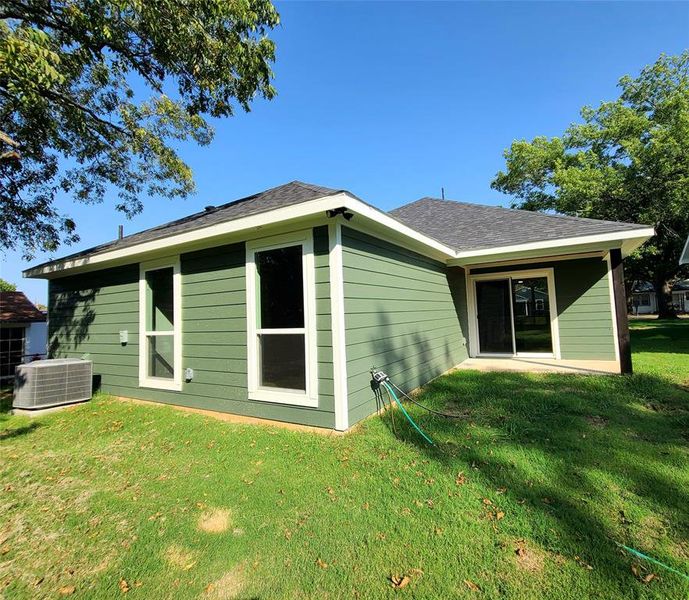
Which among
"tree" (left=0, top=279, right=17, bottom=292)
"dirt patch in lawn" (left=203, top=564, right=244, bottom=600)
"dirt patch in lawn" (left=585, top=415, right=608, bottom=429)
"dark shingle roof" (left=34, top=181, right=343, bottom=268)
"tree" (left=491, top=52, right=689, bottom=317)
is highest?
"tree" (left=491, top=52, right=689, bottom=317)

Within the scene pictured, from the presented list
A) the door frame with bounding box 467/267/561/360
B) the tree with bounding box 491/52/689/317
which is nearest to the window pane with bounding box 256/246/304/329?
the door frame with bounding box 467/267/561/360

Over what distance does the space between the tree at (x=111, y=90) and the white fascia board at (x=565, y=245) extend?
5.01m

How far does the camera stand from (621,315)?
6.27 metres

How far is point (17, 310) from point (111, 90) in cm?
1115

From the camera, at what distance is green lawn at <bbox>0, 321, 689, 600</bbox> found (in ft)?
6.10

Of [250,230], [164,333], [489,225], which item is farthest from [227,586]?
[489,225]

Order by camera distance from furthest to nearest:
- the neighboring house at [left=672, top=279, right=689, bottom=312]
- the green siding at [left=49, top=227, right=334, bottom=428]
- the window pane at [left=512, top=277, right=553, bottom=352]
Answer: the neighboring house at [left=672, top=279, right=689, bottom=312]
the window pane at [left=512, top=277, right=553, bottom=352]
the green siding at [left=49, top=227, right=334, bottom=428]

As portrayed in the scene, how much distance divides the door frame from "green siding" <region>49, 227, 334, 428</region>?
6007mm

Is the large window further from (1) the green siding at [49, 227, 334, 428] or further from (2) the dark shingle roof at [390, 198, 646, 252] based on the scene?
(2) the dark shingle roof at [390, 198, 646, 252]

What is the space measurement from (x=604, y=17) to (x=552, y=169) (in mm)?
13963

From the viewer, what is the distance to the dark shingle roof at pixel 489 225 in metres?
6.70

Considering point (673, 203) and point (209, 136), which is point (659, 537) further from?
point (673, 203)

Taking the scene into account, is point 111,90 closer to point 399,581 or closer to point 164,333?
point 164,333

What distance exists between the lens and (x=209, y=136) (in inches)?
345
